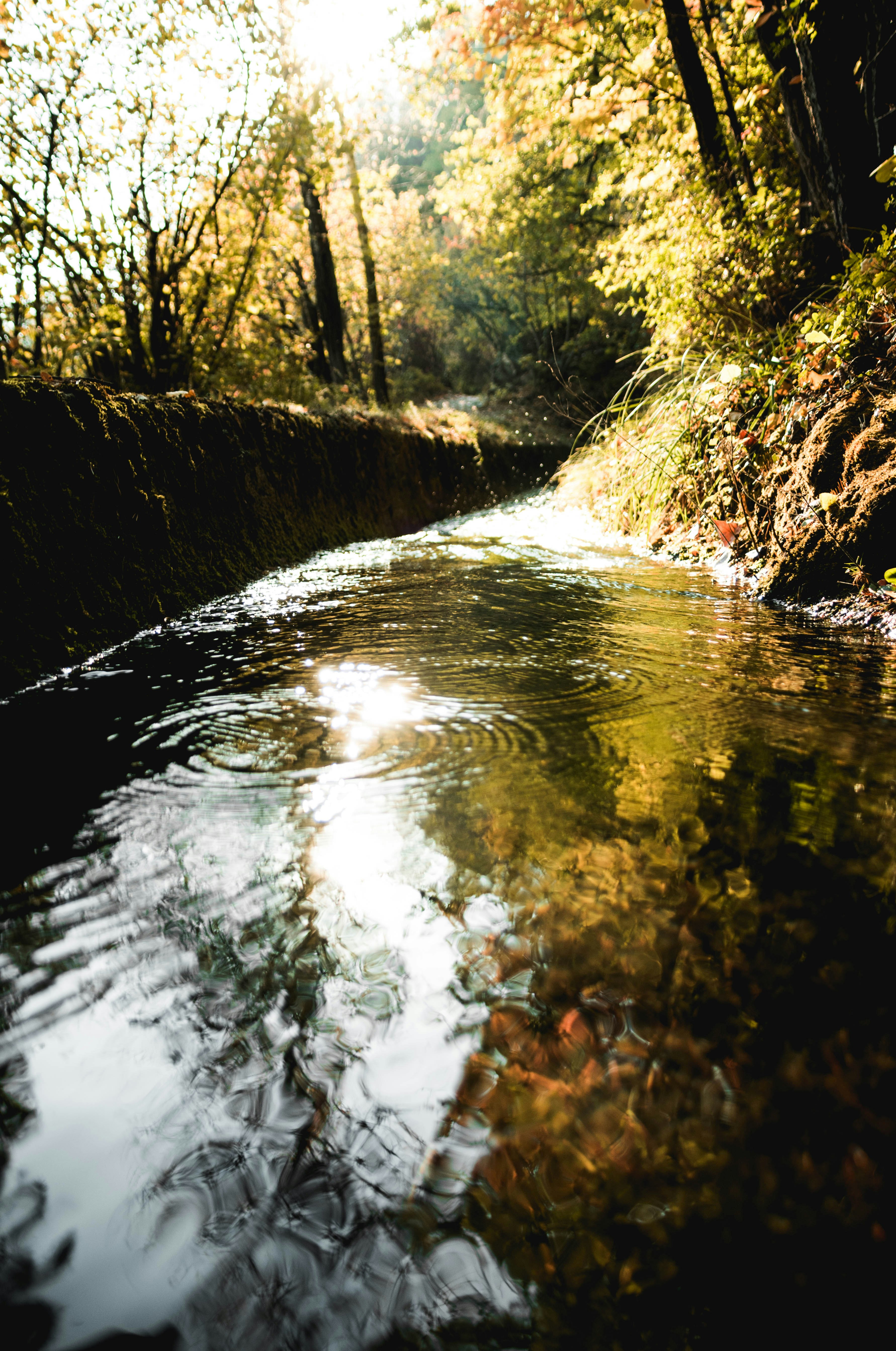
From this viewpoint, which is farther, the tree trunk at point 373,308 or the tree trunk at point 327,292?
the tree trunk at point 373,308

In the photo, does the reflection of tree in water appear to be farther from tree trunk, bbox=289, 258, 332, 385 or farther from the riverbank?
tree trunk, bbox=289, 258, 332, 385

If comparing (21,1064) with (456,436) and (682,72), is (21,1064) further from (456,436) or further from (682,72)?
(456,436)

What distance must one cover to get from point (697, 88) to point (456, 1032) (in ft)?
22.4

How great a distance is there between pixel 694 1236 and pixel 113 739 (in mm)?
1819

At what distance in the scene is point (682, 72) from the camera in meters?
5.17

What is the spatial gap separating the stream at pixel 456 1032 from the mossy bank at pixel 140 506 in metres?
1.06

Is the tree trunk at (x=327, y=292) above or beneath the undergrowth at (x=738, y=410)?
above

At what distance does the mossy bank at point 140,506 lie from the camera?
2.69 meters

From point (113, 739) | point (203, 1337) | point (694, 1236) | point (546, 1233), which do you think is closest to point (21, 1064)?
point (203, 1337)

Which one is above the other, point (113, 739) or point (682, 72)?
point (682, 72)

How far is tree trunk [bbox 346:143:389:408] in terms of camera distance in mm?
11555

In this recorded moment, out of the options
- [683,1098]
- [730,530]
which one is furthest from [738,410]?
[683,1098]

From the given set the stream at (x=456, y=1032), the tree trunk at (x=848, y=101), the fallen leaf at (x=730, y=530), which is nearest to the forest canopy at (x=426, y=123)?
the tree trunk at (x=848, y=101)

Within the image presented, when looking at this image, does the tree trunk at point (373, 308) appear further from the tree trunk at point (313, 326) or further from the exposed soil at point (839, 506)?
the exposed soil at point (839, 506)
